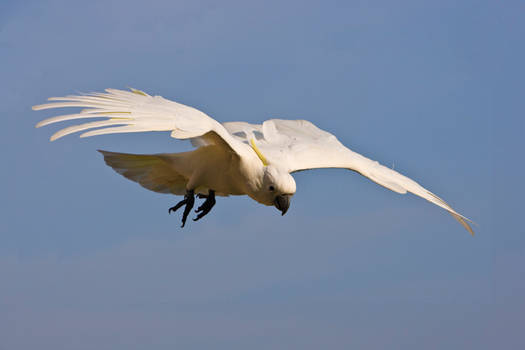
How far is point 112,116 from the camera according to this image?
5586 millimetres

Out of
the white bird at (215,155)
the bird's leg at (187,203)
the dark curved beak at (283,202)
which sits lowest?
the bird's leg at (187,203)

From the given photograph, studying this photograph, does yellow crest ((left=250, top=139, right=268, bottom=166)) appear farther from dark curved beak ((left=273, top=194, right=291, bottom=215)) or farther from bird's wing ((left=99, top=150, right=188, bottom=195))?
bird's wing ((left=99, top=150, right=188, bottom=195))

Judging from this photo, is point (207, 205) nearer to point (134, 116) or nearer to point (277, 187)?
point (277, 187)

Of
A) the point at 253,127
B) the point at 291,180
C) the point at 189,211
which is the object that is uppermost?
the point at 253,127

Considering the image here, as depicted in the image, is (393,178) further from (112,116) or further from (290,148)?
(112,116)

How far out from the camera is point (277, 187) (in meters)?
6.68

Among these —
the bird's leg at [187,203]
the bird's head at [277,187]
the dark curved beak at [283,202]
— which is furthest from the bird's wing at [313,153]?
the bird's leg at [187,203]

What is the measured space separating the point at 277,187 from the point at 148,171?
6.16ft

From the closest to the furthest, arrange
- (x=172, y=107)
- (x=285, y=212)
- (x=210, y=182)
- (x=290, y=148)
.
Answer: (x=172, y=107)
(x=285, y=212)
(x=210, y=182)
(x=290, y=148)

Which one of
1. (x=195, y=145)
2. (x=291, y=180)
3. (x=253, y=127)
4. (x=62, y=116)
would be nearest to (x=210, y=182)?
(x=195, y=145)

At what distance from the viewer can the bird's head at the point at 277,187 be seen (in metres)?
6.69

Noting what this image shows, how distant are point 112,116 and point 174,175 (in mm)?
2372

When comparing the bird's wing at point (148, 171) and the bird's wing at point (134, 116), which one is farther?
the bird's wing at point (148, 171)

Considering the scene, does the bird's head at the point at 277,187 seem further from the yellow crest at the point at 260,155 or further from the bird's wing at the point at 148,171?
the bird's wing at the point at 148,171
